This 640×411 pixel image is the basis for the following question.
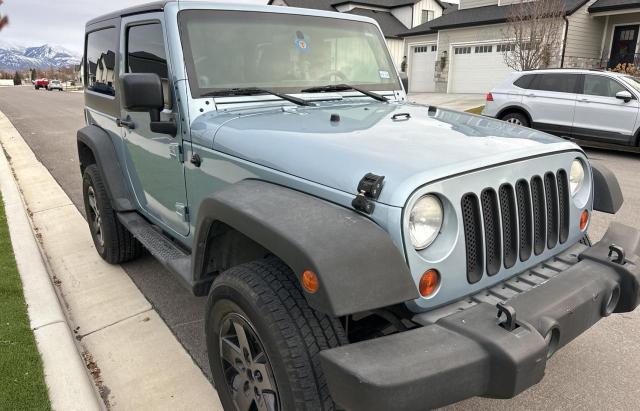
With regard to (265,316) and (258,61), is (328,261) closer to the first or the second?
(265,316)

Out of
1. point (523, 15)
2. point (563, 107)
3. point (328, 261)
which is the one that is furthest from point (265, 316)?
point (523, 15)

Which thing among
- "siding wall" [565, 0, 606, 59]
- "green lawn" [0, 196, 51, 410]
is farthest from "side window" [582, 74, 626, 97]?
"siding wall" [565, 0, 606, 59]

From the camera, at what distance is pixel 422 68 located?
1066 inches

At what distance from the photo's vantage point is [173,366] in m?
3.08

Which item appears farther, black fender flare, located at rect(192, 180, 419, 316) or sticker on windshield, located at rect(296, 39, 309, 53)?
sticker on windshield, located at rect(296, 39, 309, 53)

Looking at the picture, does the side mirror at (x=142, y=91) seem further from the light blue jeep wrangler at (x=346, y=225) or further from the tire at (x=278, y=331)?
the tire at (x=278, y=331)

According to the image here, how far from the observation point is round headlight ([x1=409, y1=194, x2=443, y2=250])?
6.18 feet

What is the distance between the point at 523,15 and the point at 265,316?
56.3 ft

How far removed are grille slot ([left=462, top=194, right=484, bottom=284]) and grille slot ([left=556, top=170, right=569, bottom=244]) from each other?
692 millimetres

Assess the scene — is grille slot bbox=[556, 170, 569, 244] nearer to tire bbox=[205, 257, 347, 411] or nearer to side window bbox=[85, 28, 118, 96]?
tire bbox=[205, 257, 347, 411]

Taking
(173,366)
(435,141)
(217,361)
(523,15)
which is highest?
(523,15)

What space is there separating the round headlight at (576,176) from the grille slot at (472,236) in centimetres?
88

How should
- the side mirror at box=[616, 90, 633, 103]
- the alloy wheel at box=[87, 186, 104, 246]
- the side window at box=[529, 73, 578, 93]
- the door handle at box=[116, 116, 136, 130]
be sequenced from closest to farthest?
1. the door handle at box=[116, 116, 136, 130]
2. the alloy wheel at box=[87, 186, 104, 246]
3. the side mirror at box=[616, 90, 633, 103]
4. the side window at box=[529, 73, 578, 93]

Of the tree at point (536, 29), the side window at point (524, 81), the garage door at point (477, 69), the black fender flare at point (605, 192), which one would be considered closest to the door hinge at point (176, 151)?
the black fender flare at point (605, 192)
